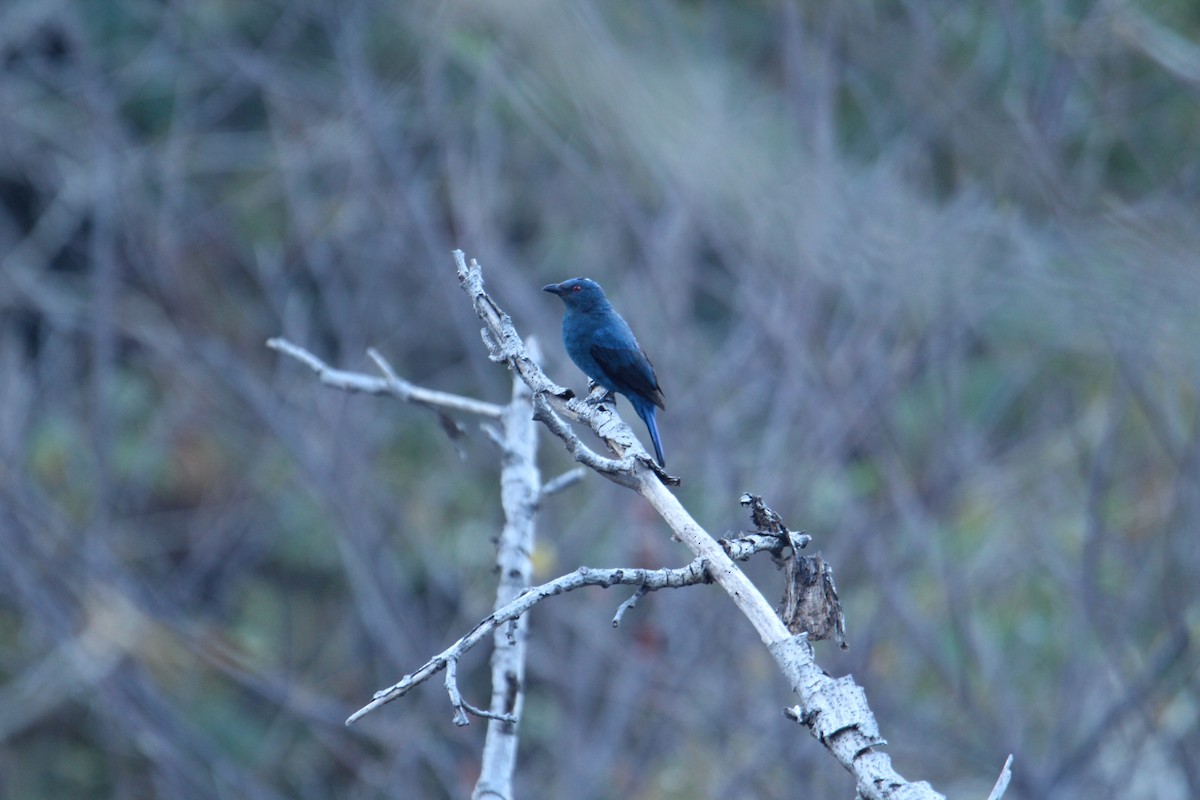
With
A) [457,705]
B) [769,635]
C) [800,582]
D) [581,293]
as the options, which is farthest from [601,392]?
[457,705]

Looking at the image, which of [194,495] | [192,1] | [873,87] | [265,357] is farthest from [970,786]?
[192,1]

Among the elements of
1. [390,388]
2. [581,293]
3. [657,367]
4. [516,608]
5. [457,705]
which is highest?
[657,367]

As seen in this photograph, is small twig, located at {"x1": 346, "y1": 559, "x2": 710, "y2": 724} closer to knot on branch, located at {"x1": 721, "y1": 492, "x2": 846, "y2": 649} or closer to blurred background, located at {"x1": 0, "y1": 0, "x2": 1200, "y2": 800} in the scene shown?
knot on branch, located at {"x1": 721, "y1": 492, "x2": 846, "y2": 649}

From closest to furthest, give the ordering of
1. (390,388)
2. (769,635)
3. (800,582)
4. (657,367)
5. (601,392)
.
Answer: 1. (769,635)
2. (800,582)
3. (390,388)
4. (601,392)
5. (657,367)

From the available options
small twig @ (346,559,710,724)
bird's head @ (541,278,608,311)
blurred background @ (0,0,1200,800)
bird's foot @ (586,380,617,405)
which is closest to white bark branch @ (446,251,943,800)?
small twig @ (346,559,710,724)

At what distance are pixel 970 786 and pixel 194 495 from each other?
597 cm

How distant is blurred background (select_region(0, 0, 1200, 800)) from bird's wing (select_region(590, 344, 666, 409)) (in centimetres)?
165

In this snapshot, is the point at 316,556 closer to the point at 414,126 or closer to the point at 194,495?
the point at 194,495

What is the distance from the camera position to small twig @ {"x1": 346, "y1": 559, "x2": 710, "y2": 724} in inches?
75.8

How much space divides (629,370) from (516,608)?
2.60 m

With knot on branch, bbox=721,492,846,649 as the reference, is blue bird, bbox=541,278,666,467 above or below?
above

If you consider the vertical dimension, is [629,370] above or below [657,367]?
below

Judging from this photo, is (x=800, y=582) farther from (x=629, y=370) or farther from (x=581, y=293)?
(x=581, y=293)

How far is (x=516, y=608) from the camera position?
2.02m
